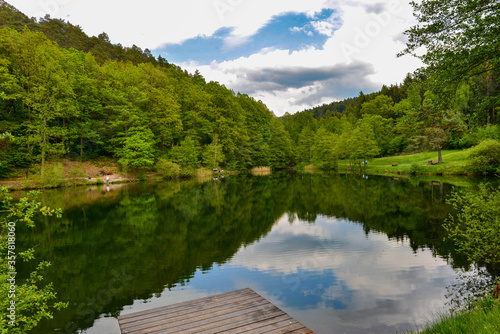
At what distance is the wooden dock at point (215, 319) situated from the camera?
554cm

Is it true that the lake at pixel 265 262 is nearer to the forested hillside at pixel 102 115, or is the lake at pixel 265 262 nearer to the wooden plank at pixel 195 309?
the wooden plank at pixel 195 309

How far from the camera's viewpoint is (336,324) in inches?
273

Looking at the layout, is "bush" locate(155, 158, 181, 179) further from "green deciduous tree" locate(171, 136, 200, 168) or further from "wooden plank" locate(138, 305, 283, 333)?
"wooden plank" locate(138, 305, 283, 333)

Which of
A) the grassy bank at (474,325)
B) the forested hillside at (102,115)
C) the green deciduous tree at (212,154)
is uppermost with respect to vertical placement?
the forested hillside at (102,115)

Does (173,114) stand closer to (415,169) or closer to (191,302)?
(415,169)

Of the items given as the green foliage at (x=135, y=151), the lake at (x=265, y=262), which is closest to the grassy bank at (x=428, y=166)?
the lake at (x=265, y=262)

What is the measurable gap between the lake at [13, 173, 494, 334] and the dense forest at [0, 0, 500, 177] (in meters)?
6.24

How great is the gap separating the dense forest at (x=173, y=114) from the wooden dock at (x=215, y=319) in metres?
9.73

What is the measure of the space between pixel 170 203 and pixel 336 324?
1998 centimetres

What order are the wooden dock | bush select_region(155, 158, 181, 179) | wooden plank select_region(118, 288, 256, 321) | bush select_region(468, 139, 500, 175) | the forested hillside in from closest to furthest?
the wooden dock → wooden plank select_region(118, 288, 256, 321) → bush select_region(468, 139, 500, 175) → the forested hillside → bush select_region(155, 158, 181, 179)

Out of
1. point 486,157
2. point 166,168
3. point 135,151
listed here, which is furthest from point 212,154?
point 486,157

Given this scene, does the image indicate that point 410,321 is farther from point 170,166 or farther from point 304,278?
point 170,166

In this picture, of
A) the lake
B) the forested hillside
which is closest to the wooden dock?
the lake

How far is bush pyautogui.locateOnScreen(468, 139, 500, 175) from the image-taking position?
1391 inches
